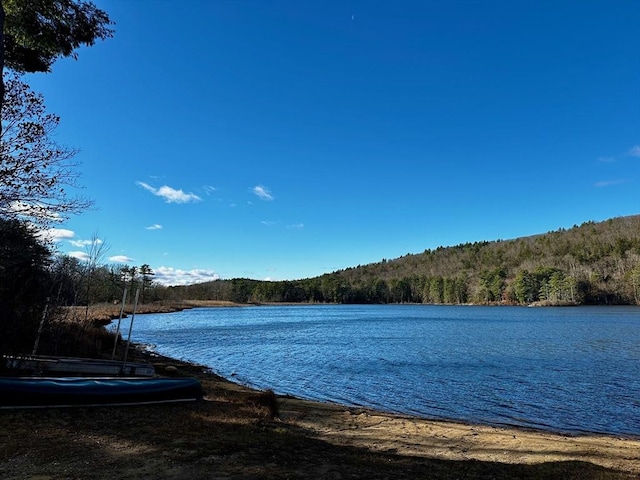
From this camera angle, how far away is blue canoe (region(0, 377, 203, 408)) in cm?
863

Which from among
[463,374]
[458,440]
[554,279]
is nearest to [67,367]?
[458,440]

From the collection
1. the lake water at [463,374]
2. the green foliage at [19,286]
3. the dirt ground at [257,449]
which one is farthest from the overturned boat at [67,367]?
the lake water at [463,374]

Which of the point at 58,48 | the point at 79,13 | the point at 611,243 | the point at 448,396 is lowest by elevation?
the point at 448,396

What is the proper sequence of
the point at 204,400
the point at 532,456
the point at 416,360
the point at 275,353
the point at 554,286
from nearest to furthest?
the point at 532,456, the point at 204,400, the point at 416,360, the point at 275,353, the point at 554,286

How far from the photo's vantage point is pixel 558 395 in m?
17.9

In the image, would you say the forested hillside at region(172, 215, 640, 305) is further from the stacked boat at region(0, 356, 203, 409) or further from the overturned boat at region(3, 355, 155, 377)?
the stacked boat at region(0, 356, 203, 409)

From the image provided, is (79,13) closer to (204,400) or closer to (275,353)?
(204,400)

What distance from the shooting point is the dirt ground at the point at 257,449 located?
6.16 metres

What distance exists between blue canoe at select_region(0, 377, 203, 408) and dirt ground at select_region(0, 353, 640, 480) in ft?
0.78

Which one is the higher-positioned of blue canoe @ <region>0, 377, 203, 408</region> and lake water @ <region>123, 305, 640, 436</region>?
blue canoe @ <region>0, 377, 203, 408</region>

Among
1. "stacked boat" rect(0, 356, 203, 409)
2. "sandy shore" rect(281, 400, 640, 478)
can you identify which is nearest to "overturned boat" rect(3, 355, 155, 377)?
"stacked boat" rect(0, 356, 203, 409)

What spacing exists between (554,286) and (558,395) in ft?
440

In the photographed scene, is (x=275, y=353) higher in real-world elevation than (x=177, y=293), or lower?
lower

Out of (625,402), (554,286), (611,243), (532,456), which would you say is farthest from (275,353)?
(611,243)
